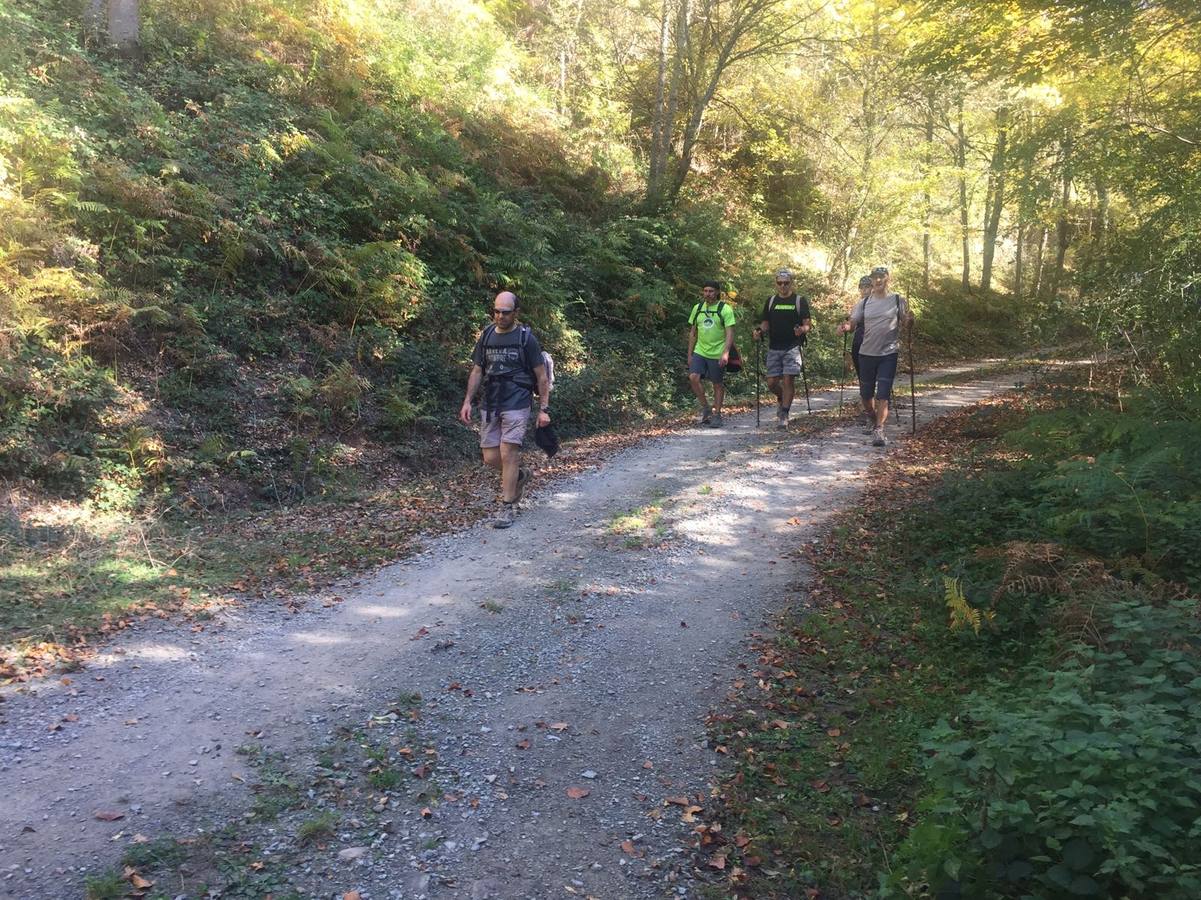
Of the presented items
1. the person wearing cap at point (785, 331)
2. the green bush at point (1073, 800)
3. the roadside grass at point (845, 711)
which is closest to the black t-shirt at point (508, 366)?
the roadside grass at point (845, 711)

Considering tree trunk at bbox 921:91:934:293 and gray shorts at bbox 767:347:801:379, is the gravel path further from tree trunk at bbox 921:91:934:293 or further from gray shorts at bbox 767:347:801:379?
tree trunk at bbox 921:91:934:293

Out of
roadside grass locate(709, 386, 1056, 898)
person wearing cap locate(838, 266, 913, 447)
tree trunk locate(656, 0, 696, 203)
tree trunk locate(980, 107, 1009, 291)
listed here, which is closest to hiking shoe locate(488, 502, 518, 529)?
roadside grass locate(709, 386, 1056, 898)

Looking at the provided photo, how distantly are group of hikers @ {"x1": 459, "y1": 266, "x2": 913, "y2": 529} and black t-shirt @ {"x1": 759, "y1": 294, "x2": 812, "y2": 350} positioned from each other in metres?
0.02

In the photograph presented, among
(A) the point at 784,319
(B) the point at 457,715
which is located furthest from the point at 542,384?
(A) the point at 784,319

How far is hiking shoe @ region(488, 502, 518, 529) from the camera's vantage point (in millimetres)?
8086

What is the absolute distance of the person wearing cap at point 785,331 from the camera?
11930 millimetres

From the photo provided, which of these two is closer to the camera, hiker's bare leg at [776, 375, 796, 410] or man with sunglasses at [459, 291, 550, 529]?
man with sunglasses at [459, 291, 550, 529]

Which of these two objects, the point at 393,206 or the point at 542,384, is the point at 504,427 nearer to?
the point at 542,384

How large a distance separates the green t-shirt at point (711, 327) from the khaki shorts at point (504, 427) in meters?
5.14

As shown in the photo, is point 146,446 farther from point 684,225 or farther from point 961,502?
point 684,225

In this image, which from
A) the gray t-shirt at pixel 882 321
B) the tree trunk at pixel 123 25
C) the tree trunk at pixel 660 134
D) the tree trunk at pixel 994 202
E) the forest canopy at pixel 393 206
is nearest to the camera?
the forest canopy at pixel 393 206

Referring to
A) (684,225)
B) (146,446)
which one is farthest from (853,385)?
(146,446)

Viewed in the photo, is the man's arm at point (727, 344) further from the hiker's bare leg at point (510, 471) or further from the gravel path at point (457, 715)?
the hiker's bare leg at point (510, 471)

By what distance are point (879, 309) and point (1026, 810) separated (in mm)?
8719
